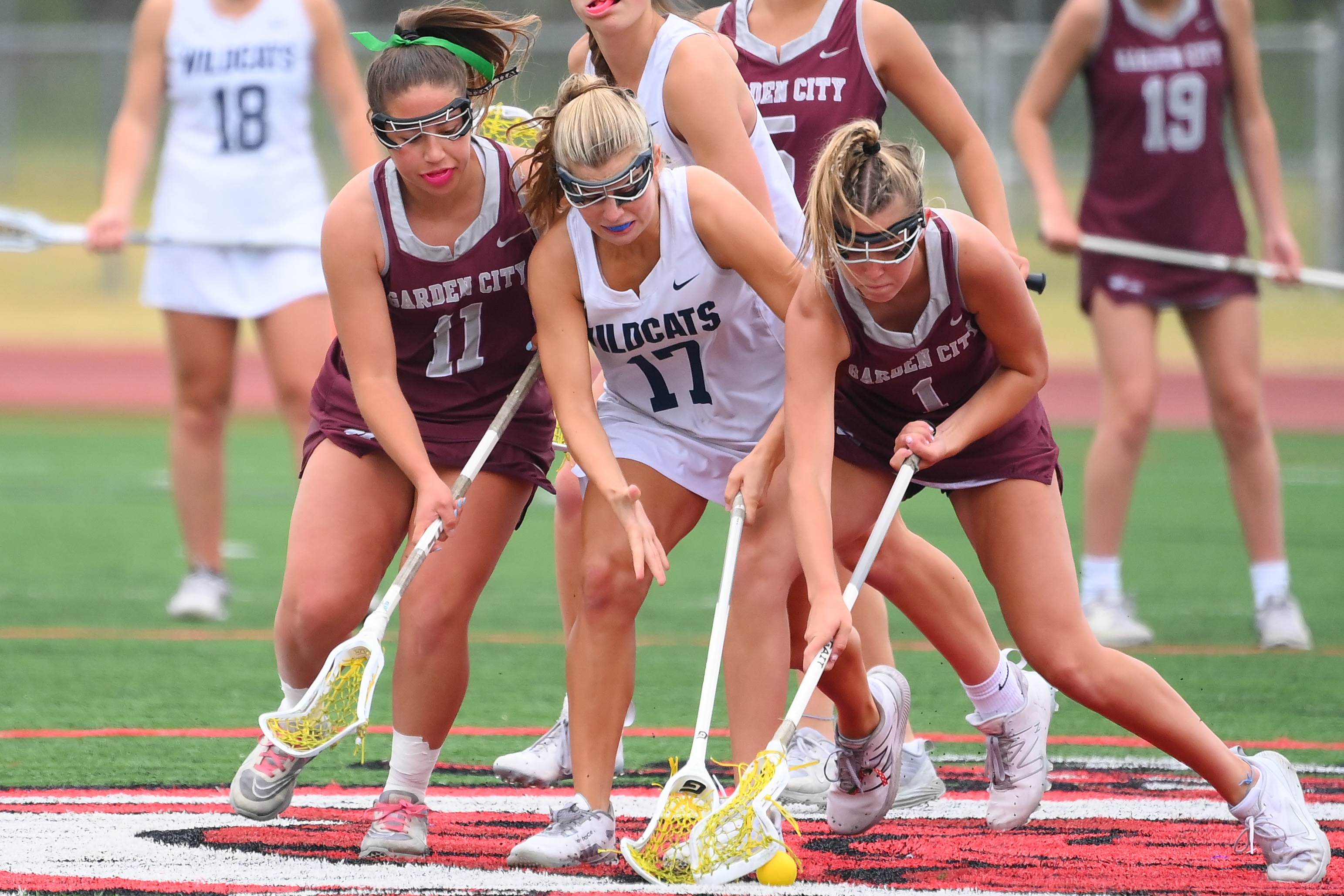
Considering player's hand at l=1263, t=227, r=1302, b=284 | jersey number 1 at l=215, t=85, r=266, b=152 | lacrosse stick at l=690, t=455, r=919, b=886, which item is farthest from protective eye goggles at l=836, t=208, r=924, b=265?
jersey number 1 at l=215, t=85, r=266, b=152

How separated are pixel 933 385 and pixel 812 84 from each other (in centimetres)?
95

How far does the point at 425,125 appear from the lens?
139 inches

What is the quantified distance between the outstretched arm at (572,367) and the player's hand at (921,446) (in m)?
0.48

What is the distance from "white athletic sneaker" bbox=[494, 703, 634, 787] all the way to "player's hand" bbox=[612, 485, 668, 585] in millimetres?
755

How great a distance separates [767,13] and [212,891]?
2.36 metres

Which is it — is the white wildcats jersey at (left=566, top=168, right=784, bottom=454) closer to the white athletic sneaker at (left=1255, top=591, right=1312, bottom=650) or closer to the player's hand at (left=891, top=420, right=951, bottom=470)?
the player's hand at (left=891, top=420, right=951, bottom=470)

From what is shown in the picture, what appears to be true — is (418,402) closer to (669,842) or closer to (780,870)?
(669,842)

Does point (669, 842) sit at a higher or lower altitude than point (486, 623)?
higher

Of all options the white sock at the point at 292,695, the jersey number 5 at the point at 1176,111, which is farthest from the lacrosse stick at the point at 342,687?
the jersey number 5 at the point at 1176,111

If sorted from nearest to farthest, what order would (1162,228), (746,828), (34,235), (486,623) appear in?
(746,828) → (1162,228) → (486,623) → (34,235)

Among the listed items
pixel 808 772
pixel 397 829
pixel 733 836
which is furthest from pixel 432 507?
pixel 808 772

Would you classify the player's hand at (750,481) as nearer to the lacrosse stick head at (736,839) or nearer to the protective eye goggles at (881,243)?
the protective eye goggles at (881,243)

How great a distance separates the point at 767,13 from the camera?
4324 mm

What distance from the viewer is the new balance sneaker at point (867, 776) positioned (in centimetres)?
Answer: 357
